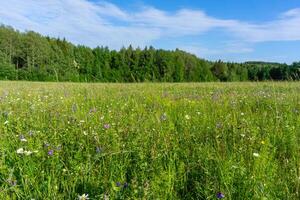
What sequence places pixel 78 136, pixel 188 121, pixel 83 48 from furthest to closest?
pixel 83 48
pixel 188 121
pixel 78 136

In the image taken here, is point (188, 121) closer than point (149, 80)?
Yes

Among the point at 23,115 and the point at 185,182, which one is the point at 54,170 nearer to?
the point at 185,182

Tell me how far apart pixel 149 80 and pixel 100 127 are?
125 inches

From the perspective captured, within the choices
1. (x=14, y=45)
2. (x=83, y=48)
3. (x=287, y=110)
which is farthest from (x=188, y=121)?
(x=83, y=48)

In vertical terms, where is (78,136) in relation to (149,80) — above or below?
below

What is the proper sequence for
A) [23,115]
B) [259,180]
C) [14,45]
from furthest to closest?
[14,45]
[23,115]
[259,180]

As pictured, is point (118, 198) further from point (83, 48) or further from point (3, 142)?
point (83, 48)

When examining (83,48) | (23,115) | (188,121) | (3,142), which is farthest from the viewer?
(83,48)

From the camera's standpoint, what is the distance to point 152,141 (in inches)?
117

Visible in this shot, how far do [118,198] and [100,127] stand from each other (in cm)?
162

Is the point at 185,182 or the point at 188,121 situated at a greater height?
the point at 188,121

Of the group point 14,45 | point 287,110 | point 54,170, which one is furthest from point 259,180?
point 14,45

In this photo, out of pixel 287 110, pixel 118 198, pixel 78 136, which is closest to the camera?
pixel 118 198

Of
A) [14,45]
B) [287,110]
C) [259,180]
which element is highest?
[14,45]
